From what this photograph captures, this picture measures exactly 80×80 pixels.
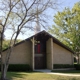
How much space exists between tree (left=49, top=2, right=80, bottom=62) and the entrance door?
18.3 ft

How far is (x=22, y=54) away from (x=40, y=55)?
3676 mm

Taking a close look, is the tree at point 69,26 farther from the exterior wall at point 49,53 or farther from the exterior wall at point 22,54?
the exterior wall at point 22,54

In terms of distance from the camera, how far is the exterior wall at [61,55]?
105 ft

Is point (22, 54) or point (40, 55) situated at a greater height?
point (22, 54)

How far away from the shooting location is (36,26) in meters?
16.6

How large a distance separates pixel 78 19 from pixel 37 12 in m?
21.8

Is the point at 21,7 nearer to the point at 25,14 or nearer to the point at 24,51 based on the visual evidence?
the point at 25,14

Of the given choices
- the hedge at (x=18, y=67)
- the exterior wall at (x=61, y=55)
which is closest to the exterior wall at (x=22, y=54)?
the hedge at (x=18, y=67)

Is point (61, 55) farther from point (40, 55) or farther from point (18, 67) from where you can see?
point (18, 67)

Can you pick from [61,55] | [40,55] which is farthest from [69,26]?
[40,55]

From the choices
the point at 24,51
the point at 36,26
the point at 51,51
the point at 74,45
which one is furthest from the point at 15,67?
the point at 74,45

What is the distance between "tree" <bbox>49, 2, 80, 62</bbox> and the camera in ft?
120

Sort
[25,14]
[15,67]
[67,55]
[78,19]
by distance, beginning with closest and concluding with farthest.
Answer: [25,14]
[15,67]
[67,55]
[78,19]

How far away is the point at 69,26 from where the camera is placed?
37.0m
